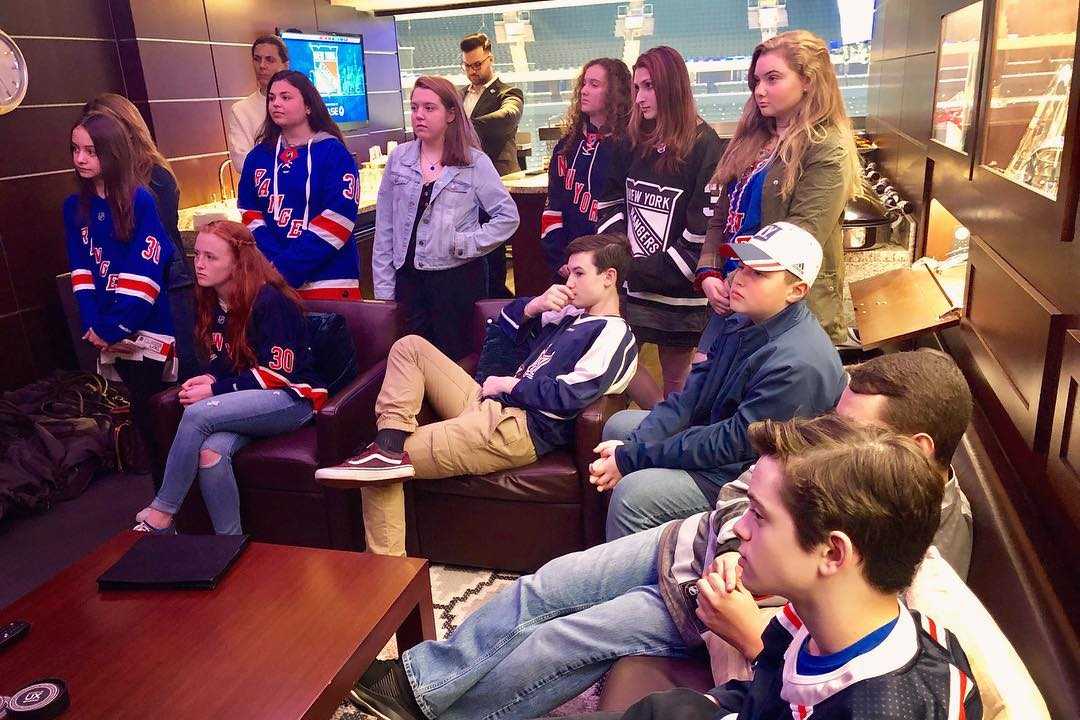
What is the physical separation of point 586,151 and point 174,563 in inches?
82.4

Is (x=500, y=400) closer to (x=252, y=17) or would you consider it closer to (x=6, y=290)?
(x=6, y=290)

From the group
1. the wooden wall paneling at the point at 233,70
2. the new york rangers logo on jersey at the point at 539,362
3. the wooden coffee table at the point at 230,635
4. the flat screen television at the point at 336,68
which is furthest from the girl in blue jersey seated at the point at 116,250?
the flat screen television at the point at 336,68

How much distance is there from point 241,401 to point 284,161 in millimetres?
1054

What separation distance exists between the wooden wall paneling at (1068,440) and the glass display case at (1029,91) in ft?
1.03

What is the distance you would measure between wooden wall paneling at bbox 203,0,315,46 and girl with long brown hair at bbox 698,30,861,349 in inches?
150

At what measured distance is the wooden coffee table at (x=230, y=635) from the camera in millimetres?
1529

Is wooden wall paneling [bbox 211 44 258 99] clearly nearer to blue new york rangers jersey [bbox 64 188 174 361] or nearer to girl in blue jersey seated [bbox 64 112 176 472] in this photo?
girl in blue jersey seated [bbox 64 112 176 472]

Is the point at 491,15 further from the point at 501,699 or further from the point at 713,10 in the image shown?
the point at 501,699

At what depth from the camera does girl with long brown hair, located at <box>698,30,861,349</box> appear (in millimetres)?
2357

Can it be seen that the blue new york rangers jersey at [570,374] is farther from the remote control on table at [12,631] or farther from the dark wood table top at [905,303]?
the remote control on table at [12,631]

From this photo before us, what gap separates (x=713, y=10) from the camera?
684 cm

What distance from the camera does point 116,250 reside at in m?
2.99

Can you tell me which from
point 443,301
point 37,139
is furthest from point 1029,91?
point 37,139

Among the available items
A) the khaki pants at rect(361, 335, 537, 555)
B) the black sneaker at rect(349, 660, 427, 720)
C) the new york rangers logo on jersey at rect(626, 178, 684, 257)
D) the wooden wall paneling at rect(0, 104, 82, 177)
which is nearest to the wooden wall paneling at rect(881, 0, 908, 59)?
the new york rangers logo on jersey at rect(626, 178, 684, 257)
